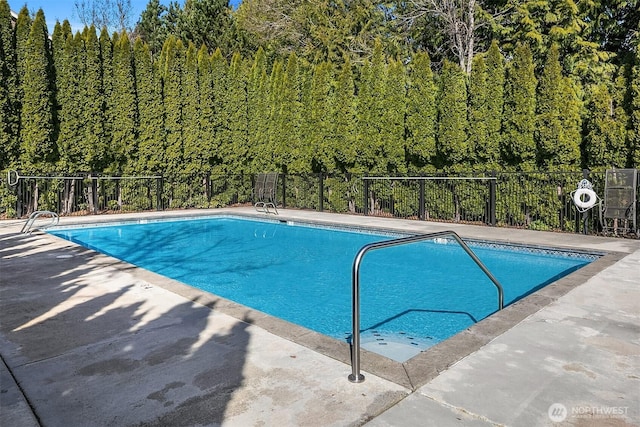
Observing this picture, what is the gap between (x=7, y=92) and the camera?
11.6 meters

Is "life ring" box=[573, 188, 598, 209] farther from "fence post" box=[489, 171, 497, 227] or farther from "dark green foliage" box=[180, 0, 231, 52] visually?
"dark green foliage" box=[180, 0, 231, 52]

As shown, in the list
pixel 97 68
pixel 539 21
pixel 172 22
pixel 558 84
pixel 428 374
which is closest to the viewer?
pixel 428 374

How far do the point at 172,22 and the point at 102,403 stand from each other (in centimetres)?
2593

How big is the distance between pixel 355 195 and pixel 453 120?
3806mm

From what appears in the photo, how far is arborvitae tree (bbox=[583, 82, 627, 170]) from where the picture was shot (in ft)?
27.3

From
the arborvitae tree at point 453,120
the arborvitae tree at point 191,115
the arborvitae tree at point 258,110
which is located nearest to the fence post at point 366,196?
the arborvitae tree at point 453,120

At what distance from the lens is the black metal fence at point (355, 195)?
9.29 metres

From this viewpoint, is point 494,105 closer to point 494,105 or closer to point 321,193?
point 494,105

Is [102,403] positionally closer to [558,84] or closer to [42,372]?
[42,372]

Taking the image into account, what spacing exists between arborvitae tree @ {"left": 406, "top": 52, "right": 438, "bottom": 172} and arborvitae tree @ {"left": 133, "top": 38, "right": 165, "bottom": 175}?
8.40m

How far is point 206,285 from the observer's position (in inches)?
241

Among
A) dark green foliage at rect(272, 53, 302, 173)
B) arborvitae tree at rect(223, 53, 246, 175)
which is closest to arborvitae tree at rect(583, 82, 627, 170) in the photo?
dark green foliage at rect(272, 53, 302, 173)

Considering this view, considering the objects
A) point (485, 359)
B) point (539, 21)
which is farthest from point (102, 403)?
point (539, 21)

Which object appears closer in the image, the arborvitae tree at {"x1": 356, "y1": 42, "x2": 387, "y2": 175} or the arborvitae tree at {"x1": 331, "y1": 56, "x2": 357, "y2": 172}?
the arborvitae tree at {"x1": 356, "y1": 42, "x2": 387, "y2": 175}
